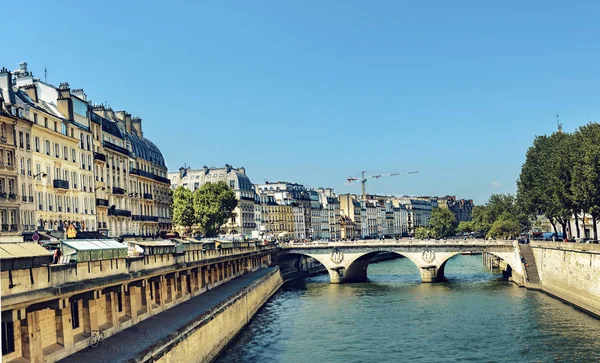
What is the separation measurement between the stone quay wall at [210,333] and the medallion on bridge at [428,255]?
32.7 meters

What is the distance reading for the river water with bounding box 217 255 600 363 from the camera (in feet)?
132

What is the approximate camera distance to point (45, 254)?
24.9 m

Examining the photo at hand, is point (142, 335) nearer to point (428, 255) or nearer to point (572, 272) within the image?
point (572, 272)

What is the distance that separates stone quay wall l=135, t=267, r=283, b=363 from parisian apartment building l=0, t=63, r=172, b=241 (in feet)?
43.9

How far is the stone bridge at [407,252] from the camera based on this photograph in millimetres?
81188

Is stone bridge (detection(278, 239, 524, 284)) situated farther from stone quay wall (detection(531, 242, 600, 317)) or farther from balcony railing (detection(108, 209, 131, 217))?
balcony railing (detection(108, 209, 131, 217))

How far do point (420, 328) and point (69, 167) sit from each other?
32024mm

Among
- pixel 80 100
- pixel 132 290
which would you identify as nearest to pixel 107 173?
pixel 80 100

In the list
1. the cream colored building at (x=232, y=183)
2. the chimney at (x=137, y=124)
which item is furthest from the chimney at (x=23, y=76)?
the cream colored building at (x=232, y=183)

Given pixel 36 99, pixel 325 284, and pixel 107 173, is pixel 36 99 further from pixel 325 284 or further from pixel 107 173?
pixel 325 284

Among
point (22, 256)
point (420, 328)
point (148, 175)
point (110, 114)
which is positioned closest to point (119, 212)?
point (148, 175)

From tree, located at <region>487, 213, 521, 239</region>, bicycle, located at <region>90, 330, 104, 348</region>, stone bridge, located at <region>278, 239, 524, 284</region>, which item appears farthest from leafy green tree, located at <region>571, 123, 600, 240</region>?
tree, located at <region>487, 213, 521, 239</region>

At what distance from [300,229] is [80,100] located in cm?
10939

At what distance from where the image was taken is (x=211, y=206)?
Result: 10081 cm
